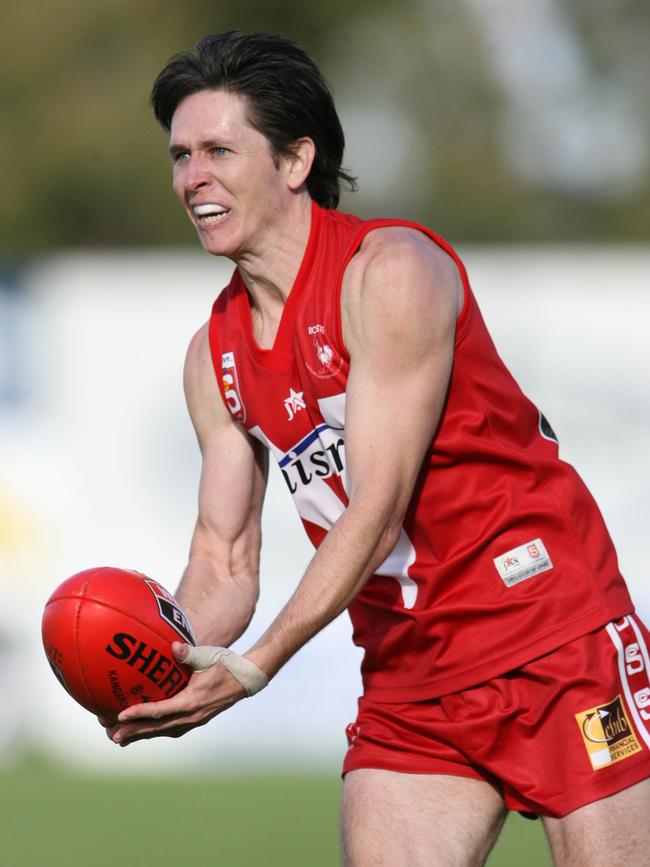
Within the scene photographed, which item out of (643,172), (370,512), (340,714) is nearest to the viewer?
(370,512)

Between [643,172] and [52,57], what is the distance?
7918 mm

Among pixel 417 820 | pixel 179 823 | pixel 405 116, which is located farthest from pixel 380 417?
pixel 405 116

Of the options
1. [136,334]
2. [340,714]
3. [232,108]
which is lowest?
[340,714]

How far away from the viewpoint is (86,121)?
67.2ft

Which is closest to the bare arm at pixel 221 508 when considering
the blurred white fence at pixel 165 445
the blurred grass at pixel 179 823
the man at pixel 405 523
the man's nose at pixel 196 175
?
the man at pixel 405 523

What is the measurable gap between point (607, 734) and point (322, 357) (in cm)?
124

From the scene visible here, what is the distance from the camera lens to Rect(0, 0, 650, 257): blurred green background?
66.7 ft

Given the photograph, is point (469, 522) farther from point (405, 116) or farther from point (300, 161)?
point (405, 116)

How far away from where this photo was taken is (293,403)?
4402mm

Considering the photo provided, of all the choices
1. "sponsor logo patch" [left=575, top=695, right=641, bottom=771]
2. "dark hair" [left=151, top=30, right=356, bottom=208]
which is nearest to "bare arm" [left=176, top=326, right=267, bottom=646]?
"dark hair" [left=151, top=30, right=356, bottom=208]

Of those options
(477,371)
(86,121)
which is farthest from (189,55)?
(86,121)

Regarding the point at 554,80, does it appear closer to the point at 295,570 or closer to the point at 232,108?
the point at 295,570

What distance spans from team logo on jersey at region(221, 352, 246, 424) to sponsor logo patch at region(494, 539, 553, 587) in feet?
2.97

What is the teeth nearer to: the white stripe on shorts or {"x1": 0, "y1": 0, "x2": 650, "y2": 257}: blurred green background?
the white stripe on shorts
